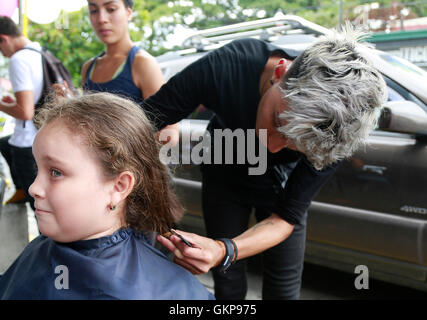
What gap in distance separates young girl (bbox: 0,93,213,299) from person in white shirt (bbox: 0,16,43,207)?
56.3 inches

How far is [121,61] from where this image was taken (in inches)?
91.5

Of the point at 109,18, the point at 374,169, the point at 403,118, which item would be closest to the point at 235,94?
the point at 109,18

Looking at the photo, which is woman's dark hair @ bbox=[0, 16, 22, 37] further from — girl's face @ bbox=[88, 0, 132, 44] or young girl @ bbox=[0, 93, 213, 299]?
young girl @ bbox=[0, 93, 213, 299]

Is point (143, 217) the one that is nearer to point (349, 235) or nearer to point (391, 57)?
point (349, 235)

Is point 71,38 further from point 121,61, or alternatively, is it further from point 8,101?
point 121,61

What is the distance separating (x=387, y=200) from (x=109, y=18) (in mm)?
1906

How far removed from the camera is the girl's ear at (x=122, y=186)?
4.14 ft

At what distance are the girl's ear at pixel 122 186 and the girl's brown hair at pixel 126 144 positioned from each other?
2 centimetres

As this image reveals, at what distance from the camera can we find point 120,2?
90.2 inches

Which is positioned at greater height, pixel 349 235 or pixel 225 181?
pixel 225 181

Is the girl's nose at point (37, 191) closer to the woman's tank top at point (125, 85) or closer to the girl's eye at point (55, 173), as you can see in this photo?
the girl's eye at point (55, 173)

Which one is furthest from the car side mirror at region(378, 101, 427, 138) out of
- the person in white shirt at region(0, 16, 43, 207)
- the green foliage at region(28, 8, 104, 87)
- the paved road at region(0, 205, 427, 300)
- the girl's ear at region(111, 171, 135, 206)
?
the green foliage at region(28, 8, 104, 87)

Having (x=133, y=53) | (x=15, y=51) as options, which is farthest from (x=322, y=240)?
(x=15, y=51)
